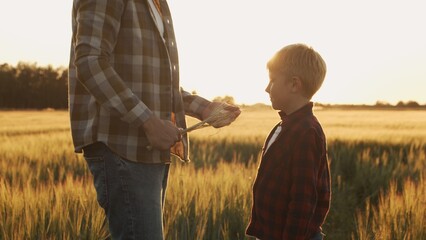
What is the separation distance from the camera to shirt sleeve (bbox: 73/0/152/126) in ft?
5.24

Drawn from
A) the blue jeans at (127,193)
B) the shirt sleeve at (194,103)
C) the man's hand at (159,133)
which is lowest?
the blue jeans at (127,193)

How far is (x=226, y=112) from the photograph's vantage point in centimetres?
202

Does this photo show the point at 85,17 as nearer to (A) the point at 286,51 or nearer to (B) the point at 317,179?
(A) the point at 286,51

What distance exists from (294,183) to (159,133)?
22.5 inches

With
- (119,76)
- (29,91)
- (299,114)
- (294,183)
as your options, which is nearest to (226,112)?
(299,114)

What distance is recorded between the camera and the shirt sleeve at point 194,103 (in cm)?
215

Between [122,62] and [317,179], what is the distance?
915mm

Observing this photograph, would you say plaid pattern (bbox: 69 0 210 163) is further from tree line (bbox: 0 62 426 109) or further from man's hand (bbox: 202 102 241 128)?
tree line (bbox: 0 62 426 109)

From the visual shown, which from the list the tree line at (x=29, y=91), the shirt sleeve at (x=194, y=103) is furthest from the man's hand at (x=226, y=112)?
the tree line at (x=29, y=91)

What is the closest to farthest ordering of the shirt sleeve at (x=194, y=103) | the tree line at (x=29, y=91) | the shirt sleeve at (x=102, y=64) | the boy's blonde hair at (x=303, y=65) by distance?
the shirt sleeve at (x=102, y=64) → the boy's blonde hair at (x=303, y=65) → the shirt sleeve at (x=194, y=103) → the tree line at (x=29, y=91)

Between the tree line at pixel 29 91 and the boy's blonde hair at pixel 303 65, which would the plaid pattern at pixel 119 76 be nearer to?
the boy's blonde hair at pixel 303 65

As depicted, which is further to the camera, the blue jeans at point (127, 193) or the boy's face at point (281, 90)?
the boy's face at point (281, 90)

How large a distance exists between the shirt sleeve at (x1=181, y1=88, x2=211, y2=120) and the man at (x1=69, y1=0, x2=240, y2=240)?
0.32m

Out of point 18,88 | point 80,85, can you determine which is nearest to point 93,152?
point 80,85
